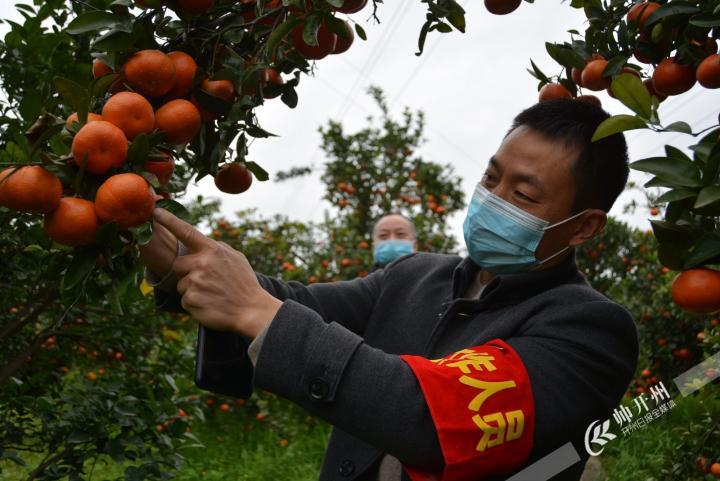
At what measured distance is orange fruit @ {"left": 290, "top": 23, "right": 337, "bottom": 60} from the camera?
1294 millimetres

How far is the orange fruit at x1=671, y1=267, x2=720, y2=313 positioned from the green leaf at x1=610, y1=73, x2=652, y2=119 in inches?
11.0

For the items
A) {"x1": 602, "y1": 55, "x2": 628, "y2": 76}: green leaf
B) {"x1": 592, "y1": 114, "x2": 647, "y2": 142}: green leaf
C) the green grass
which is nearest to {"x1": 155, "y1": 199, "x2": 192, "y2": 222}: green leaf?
{"x1": 592, "y1": 114, "x2": 647, "y2": 142}: green leaf

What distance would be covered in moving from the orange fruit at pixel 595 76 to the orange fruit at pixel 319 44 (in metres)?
0.57

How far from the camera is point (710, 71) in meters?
1.32

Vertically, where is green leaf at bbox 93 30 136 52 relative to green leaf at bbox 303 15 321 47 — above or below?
below

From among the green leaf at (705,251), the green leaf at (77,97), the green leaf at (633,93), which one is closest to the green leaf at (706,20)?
the green leaf at (633,93)

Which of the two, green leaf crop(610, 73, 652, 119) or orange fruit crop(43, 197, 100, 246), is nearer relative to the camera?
orange fruit crop(43, 197, 100, 246)

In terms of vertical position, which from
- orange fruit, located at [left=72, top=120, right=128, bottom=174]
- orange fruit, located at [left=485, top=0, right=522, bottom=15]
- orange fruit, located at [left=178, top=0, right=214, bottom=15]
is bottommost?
orange fruit, located at [left=72, top=120, right=128, bottom=174]

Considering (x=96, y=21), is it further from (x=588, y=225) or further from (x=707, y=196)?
(x=588, y=225)

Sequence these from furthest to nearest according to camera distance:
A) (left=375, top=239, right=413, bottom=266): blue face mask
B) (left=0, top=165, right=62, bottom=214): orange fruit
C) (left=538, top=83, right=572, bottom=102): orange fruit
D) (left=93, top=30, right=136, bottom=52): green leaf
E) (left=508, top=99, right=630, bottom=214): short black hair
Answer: (left=375, top=239, right=413, bottom=266): blue face mask, (left=538, top=83, right=572, bottom=102): orange fruit, (left=508, top=99, right=630, bottom=214): short black hair, (left=93, top=30, right=136, bottom=52): green leaf, (left=0, top=165, right=62, bottom=214): orange fruit

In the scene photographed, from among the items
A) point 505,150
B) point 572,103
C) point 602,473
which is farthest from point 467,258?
point 602,473

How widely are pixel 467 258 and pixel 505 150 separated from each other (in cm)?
31

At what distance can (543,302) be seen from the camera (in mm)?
1522

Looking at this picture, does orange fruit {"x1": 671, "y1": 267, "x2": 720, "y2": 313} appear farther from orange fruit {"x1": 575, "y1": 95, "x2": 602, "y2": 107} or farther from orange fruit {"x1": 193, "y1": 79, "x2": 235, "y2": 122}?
orange fruit {"x1": 193, "y1": 79, "x2": 235, "y2": 122}
